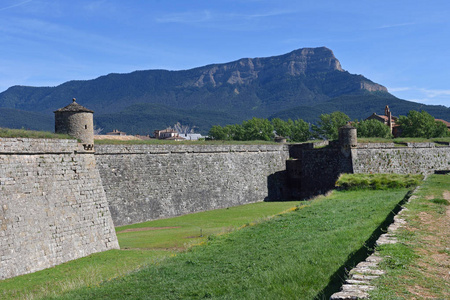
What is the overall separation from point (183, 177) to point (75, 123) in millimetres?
14911

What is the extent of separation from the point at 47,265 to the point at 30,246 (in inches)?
47.2

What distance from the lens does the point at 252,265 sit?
13250 millimetres

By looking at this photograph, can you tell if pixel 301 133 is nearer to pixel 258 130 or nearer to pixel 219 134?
pixel 258 130

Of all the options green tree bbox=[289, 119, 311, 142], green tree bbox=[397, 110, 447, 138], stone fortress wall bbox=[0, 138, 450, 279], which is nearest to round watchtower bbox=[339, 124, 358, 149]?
stone fortress wall bbox=[0, 138, 450, 279]

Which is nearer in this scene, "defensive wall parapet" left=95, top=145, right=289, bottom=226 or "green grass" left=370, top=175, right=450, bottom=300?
"green grass" left=370, top=175, right=450, bottom=300

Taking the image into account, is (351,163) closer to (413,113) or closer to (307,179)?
(307,179)

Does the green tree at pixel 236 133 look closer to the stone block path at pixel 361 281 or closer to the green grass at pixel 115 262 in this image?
the green grass at pixel 115 262

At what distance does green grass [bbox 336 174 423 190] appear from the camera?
33444 mm

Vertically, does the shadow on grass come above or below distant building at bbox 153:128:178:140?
below

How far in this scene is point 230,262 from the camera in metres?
14.3

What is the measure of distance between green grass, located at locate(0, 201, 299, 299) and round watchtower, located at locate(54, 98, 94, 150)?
5961mm

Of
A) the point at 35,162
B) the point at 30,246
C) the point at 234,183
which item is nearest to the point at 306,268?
the point at 30,246

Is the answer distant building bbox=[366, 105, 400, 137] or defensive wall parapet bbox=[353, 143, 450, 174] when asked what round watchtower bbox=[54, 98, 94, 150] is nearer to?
defensive wall parapet bbox=[353, 143, 450, 174]

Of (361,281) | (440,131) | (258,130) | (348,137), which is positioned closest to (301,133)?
(258,130)
